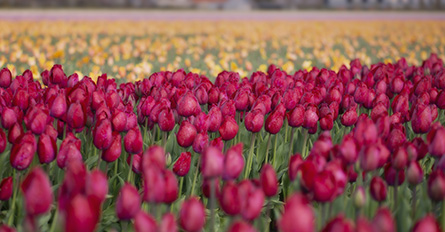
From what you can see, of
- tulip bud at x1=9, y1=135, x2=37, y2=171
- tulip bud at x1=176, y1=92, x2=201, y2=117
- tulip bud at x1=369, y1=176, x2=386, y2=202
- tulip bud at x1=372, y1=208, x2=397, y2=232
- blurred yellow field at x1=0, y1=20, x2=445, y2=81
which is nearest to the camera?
tulip bud at x1=372, y1=208, x2=397, y2=232

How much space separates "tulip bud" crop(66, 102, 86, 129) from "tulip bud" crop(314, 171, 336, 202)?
1.20 meters

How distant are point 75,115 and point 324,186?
124cm

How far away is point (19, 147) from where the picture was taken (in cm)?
177

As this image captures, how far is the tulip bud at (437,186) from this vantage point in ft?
5.02

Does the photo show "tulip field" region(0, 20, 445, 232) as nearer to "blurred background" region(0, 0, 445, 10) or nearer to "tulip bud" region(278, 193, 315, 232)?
"tulip bud" region(278, 193, 315, 232)

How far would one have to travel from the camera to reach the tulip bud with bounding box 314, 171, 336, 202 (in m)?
1.40

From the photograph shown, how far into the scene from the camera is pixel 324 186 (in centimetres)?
140

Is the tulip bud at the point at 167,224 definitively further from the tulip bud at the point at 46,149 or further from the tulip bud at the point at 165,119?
the tulip bud at the point at 165,119

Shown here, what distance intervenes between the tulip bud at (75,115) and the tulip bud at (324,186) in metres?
1.20

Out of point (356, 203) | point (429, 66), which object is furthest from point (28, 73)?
point (429, 66)

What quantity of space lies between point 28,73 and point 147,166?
90.7 inches

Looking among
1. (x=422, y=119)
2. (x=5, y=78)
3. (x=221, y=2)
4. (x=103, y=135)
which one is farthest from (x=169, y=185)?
(x=221, y=2)

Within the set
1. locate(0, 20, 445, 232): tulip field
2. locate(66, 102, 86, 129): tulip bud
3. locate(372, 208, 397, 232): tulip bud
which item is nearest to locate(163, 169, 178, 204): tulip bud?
locate(0, 20, 445, 232): tulip field

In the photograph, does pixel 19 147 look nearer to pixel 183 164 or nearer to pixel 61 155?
pixel 61 155
